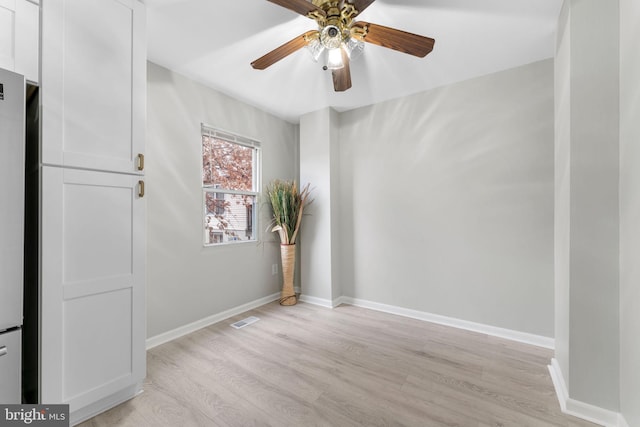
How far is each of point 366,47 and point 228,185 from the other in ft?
6.57

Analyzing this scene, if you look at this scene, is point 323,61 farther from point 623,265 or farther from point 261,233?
point 623,265

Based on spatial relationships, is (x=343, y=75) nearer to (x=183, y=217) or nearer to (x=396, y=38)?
(x=396, y=38)

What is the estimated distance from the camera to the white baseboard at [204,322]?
2.41m

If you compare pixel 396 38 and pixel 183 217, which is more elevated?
pixel 396 38

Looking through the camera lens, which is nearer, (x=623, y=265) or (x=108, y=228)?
(x=623, y=265)

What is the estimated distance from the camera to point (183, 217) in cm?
266

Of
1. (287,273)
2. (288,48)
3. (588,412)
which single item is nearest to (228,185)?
(287,273)

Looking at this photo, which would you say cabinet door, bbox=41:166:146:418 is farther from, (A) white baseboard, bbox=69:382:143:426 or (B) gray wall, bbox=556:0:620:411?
(B) gray wall, bbox=556:0:620:411

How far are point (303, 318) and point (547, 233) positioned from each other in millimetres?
2462

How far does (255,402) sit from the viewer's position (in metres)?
1.69

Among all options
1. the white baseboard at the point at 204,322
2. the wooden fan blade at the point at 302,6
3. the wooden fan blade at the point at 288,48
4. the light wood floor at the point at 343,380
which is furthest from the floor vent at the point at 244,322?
the wooden fan blade at the point at 302,6

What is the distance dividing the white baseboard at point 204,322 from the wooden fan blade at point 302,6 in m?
2.69

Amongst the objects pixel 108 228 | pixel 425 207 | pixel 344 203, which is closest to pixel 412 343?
pixel 425 207

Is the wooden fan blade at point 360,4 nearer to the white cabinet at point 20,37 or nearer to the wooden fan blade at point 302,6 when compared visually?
the wooden fan blade at point 302,6
